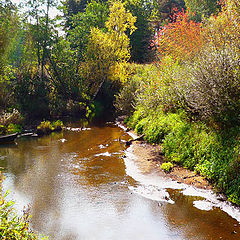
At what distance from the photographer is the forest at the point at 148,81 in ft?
27.8

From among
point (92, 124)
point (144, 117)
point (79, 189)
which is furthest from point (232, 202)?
point (92, 124)

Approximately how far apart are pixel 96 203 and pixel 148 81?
36.6ft

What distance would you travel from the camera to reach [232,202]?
6855 mm

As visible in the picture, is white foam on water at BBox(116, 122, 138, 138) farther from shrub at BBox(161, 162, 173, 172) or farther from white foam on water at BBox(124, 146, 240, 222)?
shrub at BBox(161, 162, 173, 172)

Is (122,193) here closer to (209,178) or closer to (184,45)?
(209,178)

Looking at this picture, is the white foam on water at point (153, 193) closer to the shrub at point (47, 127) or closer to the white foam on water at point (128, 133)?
the white foam on water at point (128, 133)

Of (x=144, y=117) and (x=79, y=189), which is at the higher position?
(x=144, y=117)

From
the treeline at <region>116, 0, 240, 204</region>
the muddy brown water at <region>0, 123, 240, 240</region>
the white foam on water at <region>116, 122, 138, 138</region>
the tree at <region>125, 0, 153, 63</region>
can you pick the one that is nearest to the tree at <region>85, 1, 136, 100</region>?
the white foam on water at <region>116, 122, 138, 138</region>

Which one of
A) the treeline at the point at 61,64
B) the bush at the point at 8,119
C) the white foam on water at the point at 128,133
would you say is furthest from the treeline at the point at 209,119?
the treeline at the point at 61,64

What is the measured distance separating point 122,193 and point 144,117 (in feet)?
28.2

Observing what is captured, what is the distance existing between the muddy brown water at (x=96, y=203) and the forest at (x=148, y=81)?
1323 millimetres

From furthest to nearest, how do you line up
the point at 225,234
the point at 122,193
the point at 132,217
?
the point at 122,193 → the point at 132,217 → the point at 225,234

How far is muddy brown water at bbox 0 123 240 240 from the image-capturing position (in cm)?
589

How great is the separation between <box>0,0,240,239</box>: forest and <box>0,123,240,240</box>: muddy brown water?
1323 mm
